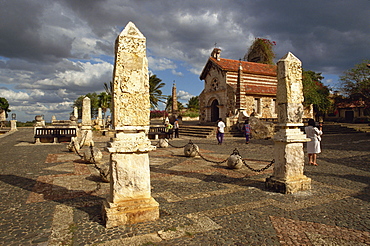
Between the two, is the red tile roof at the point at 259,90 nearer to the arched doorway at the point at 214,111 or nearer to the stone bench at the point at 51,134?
the arched doorway at the point at 214,111

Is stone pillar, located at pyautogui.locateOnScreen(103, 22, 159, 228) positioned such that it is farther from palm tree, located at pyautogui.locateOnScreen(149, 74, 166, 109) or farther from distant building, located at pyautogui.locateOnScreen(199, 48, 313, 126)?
palm tree, located at pyautogui.locateOnScreen(149, 74, 166, 109)

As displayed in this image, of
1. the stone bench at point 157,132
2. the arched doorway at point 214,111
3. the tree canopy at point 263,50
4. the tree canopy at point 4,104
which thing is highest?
the tree canopy at point 263,50

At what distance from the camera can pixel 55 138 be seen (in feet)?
52.1

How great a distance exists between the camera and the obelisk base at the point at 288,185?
517 cm

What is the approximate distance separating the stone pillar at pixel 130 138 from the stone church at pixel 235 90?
58.8ft

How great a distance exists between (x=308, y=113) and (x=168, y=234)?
26.9 m

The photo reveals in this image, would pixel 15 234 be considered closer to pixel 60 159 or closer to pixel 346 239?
pixel 346 239

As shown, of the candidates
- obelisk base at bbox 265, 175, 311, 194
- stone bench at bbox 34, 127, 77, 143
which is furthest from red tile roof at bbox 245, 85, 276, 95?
obelisk base at bbox 265, 175, 311, 194

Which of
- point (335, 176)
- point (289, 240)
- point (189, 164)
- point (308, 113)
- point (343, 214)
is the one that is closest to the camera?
point (289, 240)

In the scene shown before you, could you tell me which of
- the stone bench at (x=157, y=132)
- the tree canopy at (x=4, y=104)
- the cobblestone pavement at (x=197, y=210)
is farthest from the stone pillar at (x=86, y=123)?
the tree canopy at (x=4, y=104)

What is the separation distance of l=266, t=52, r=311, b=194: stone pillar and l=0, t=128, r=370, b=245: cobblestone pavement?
0.29m

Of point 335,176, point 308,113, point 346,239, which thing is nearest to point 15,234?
point 346,239

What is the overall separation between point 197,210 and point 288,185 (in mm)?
2176

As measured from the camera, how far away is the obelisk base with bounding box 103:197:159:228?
11.6 feet
